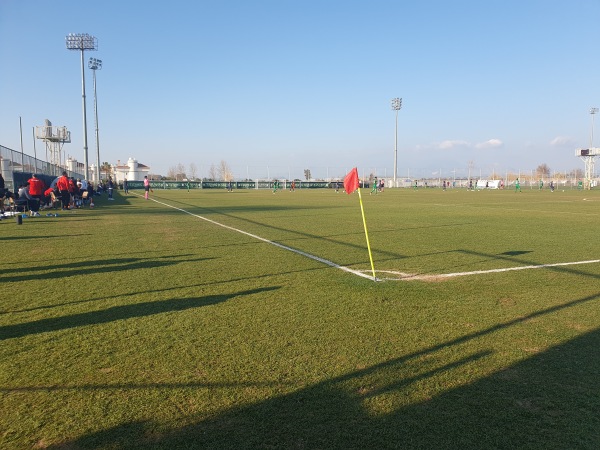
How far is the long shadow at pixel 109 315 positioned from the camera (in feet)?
15.1

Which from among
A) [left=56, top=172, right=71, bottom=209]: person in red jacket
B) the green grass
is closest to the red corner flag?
the green grass

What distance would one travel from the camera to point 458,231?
13.7 m

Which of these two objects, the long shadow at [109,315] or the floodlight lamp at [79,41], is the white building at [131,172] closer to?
the floodlight lamp at [79,41]

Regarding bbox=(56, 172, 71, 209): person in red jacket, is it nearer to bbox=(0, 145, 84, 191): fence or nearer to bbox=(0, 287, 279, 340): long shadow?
bbox=(0, 145, 84, 191): fence

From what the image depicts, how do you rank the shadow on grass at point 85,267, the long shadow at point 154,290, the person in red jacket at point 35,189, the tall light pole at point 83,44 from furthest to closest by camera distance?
the tall light pole at point 83,44 < the person in red jacket at point 35,189 < the shadow on grass at point 85,267 < the long shadow at point 154,290

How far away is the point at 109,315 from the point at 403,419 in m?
3.74

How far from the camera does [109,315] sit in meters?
5.13

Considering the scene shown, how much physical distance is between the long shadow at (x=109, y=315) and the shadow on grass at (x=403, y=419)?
236cm

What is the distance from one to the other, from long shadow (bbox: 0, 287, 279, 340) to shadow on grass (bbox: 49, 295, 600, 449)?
7.74ft

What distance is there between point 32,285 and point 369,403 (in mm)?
5840

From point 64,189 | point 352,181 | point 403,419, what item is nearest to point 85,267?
point 352,181

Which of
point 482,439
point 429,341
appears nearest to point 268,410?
point 482,439

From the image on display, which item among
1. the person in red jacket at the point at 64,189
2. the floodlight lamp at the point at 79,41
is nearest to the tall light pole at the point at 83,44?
the floodlight lamp at the point at 79,41

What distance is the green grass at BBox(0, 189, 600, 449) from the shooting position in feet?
9.24
